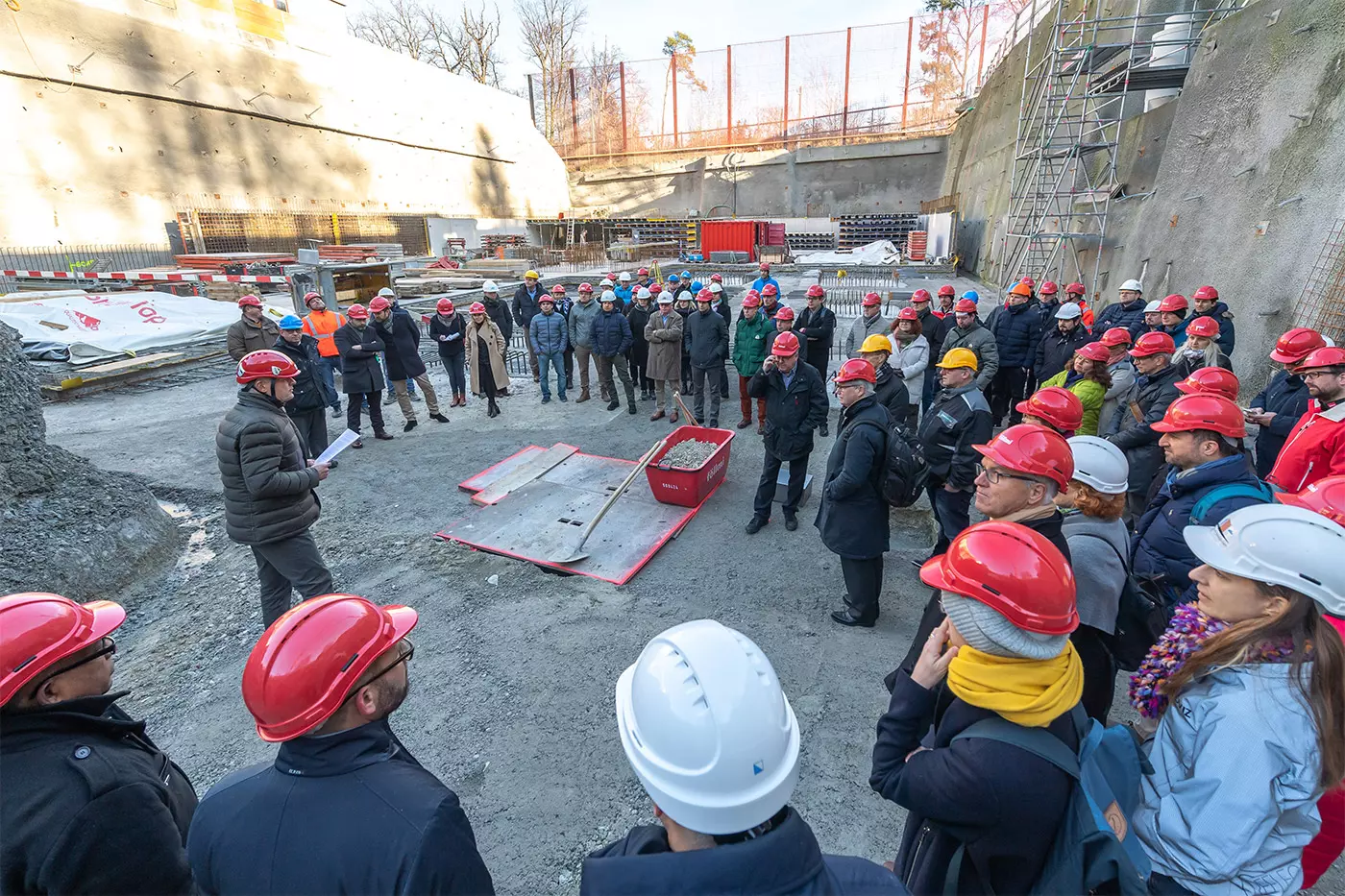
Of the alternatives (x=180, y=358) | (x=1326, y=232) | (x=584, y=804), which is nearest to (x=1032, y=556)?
(x=584, y=804)

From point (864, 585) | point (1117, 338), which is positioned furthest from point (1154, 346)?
point (864, 585)

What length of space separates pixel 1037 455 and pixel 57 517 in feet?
22.5

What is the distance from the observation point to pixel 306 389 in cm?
684

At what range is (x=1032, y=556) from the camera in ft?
5.15

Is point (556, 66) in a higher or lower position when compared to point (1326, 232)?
higher

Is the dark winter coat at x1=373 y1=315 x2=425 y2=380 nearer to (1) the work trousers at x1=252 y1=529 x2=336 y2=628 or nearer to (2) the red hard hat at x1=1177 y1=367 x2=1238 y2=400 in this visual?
(1) the work trousers at x1=252 y1=529 x2=336 y2=628

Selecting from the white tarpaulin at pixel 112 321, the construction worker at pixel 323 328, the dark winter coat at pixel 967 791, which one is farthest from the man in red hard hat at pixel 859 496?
the white tarpaulin at pixel 112 321

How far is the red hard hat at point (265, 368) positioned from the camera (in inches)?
152

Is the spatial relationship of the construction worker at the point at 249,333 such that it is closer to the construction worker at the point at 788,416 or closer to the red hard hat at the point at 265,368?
the red hard hat at the point at 265,368

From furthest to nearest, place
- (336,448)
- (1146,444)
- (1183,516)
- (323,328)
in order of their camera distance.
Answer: (323,328), (1146,444), (336,448), (1183,516)

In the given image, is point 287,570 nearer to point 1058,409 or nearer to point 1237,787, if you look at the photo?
point 1237,787

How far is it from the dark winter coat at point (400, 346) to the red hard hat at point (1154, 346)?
8.20m

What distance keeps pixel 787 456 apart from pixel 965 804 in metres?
4.34

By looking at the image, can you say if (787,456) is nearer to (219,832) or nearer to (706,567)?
(706,567)
